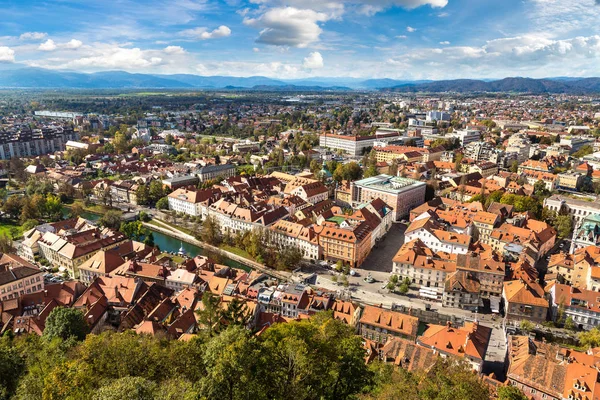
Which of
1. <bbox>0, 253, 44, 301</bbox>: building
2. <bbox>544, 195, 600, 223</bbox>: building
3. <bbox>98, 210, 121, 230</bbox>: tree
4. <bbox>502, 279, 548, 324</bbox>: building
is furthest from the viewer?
<bbox>544, 195, 600, 223</bbox>: building

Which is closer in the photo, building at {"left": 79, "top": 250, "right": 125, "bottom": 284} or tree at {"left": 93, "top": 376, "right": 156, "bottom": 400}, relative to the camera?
tree at {"left": 93, "top": 376, "right": 156, "bottom": 400}

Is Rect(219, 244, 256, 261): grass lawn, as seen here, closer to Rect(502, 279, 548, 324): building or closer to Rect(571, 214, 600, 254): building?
Rect(502, 279, 548, 324): building

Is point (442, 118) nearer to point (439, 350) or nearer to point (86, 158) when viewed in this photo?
point (86, 158)

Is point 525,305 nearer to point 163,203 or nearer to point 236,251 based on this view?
point 236,251

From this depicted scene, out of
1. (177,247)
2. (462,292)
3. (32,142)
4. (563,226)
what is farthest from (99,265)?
(32,142)

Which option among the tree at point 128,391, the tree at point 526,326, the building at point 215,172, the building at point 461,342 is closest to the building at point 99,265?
the tree at point 128,391

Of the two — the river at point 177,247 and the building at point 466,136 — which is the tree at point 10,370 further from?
the building at point 466,136

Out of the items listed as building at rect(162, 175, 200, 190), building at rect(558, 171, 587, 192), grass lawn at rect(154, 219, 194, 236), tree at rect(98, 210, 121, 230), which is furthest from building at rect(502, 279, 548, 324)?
building at rect(162, 175, 200, 190)
